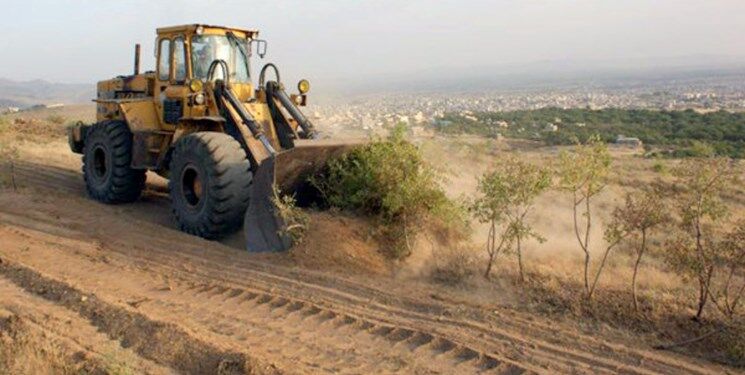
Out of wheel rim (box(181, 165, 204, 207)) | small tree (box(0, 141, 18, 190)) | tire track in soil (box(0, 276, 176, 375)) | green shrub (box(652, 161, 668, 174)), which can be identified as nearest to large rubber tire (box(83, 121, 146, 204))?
small tree (box(0, 141, 18, 190))

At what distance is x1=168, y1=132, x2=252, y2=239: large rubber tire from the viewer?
8719 millimetres

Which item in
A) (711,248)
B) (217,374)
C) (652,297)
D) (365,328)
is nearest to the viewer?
(217,374)

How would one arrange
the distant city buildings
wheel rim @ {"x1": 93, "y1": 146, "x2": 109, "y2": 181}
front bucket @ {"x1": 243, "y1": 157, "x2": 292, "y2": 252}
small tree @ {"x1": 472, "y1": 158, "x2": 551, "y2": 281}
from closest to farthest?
small tree @ {"x1": 472, "y1": 158, "x2": 551, "y2": 281}
front bucket @ {"x1": 243, "y1": 157, "x2": 292, "y2": 252}
wheel rim @ {"x1": 93, "y1": 146, "x2": 109, "y2": 181}
the distant city buildings

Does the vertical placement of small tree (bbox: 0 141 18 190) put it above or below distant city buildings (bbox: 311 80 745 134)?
below

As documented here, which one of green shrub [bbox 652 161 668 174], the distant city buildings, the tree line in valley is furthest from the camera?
the distant city buildings

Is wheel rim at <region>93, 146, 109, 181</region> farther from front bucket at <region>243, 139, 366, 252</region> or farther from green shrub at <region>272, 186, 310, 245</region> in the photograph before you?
green shrub at <region>272, 186, 310, 245</region>

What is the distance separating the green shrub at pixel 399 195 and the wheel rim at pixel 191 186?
6.23 feet

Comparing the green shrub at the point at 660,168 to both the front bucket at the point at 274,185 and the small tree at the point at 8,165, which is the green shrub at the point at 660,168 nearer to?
the front bucket at the point at 274,185

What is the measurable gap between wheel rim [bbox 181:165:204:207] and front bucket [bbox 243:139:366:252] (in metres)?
1.29

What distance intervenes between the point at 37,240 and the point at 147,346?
13.7ft

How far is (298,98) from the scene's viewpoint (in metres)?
10.8

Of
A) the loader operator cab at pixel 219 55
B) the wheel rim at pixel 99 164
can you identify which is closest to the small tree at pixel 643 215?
the loader operator cab at pixel 219 55

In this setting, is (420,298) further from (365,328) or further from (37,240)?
(37,240)

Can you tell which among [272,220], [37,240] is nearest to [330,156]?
[272,220]
